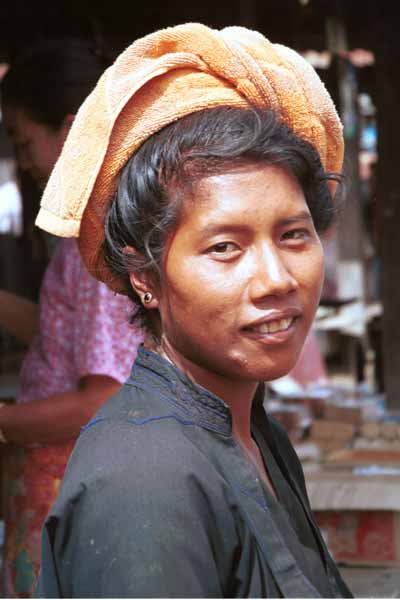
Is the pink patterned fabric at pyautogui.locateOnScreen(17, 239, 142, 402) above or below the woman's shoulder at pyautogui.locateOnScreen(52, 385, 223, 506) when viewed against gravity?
below

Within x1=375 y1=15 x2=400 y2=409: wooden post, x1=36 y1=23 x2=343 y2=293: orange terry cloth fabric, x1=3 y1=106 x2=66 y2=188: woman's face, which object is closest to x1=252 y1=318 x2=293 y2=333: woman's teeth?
x1=36 y1=23 x2=343 y2=293: orange terry cloth fabric

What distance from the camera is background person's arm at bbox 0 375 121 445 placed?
7.55 ft

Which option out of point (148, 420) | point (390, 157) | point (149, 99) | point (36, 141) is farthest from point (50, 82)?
point (390, 157)

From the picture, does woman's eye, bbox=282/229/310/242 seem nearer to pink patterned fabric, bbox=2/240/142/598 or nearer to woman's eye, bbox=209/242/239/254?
woman's eye, bbox=209/242/239/254

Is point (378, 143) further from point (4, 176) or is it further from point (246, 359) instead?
point (4, 176)

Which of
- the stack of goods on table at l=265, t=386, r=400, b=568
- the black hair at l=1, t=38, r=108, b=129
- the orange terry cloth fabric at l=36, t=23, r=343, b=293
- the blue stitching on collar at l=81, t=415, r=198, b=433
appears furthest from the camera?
the stack of goods on table at l=265, t=386, r=400, b=568

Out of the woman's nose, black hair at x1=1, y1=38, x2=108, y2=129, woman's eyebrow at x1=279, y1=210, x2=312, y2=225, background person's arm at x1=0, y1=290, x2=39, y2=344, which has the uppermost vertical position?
black hair at x1=1, y1=38, x2=108, y2=129

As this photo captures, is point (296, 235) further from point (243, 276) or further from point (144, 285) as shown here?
point (144, 285)

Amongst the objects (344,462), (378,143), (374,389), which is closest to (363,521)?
(344,462)

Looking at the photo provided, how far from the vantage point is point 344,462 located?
373 cm

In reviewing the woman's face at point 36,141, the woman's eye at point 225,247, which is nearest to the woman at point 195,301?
the woman's eye at point 225,247

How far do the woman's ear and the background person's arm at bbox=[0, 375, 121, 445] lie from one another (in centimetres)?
86

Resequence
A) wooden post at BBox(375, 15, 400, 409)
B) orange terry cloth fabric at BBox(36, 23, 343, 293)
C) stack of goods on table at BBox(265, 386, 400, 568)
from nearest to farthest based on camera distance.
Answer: orange terry cloth fabric at BBox(36, 23, 343, 293) < stack of goods on table at BBox(265, 386, 400, 568) < wooden post at BBox(375, 15, 400, 409)

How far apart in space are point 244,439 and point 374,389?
6.74 m
